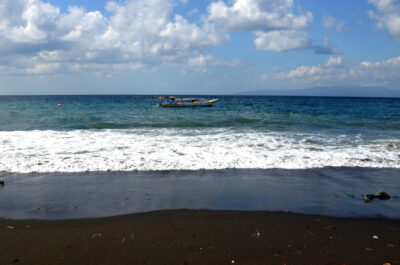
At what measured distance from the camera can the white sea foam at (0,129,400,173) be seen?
10766 mm

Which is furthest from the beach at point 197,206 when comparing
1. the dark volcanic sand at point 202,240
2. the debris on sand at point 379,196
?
the debris on sand at point 379,196

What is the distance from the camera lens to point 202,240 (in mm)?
5480

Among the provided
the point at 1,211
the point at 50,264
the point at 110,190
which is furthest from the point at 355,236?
the point at 1,211

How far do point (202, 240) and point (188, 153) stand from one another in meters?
7.23

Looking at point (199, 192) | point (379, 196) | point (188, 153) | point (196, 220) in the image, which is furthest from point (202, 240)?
point (188, 153)

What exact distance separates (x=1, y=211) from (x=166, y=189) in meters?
3.93

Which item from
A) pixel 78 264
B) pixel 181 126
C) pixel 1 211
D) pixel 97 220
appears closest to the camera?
pixel 78 264

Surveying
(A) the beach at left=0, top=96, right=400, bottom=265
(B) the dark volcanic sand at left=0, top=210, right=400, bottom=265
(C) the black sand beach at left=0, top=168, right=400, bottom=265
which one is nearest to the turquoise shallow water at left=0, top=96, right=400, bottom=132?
(A) the beach at left=0, top=96, right=400, bottom=265

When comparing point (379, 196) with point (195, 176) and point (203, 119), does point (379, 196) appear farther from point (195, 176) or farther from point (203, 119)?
point (203, 119)

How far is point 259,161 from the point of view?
1135cm

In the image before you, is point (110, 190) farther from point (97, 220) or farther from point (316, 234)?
point (316, 234)

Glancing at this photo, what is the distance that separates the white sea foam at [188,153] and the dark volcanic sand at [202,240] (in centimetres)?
426

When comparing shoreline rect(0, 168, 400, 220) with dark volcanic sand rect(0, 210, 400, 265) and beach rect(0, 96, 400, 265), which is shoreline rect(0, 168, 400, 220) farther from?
dark volcanic sand rect(0, 210, 400, 265)

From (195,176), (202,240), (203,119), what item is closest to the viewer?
(202,240)
